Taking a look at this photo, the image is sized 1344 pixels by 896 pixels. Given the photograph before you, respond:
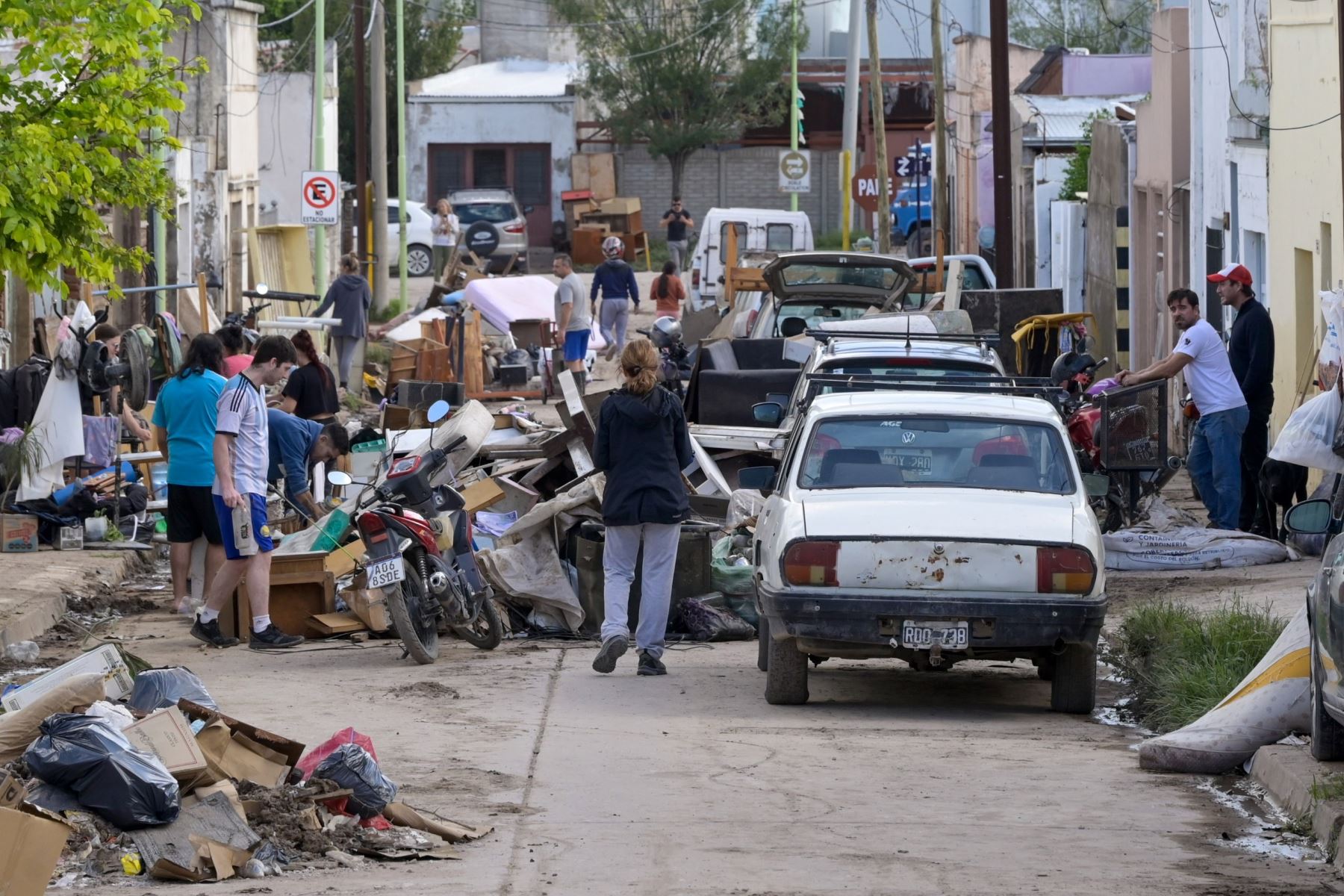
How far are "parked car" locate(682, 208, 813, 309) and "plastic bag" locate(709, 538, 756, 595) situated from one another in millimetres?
21234

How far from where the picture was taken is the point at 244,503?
433 inches

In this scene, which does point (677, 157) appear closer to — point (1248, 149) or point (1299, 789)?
point (1248, 149)

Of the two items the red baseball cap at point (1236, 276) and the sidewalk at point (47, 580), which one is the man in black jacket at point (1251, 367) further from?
the sidewalk at point (47, 580)

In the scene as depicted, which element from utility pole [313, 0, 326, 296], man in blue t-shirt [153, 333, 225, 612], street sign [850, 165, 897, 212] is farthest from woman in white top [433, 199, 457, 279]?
man in blue t-shirt [153, 333, 225, 612]

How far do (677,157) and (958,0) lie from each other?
1598 centimetres

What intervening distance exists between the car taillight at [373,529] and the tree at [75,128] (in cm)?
206

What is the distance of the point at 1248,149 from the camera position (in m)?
18.5

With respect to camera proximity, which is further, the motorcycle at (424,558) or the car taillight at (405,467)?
the car taillight at (405,467)

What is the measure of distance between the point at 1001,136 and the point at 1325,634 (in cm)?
1614

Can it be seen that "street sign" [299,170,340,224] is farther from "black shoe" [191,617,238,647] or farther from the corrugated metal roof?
the corrugated metal roof

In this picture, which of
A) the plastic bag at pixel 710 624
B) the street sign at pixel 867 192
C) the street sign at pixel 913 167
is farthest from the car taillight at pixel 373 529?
the street sign at pixel 913 167

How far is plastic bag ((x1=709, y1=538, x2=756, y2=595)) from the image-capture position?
11.8m

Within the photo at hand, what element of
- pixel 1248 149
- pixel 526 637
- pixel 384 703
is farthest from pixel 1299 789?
pixel 1248 149

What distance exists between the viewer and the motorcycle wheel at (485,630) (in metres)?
11.1
